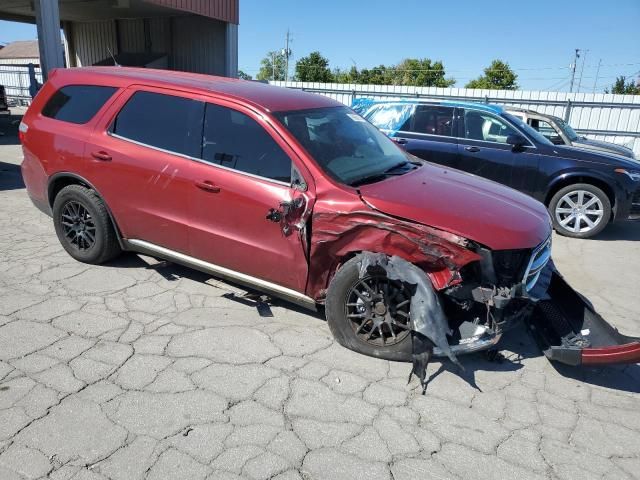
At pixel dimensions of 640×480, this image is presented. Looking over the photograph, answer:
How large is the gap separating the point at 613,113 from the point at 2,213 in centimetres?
1731

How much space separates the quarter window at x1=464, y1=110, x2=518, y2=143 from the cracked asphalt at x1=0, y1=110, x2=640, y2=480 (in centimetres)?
385

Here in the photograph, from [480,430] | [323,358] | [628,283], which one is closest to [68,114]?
[323,358]

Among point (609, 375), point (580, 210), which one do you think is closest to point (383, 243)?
point (609, 375)

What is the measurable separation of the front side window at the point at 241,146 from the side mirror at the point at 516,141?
194 inches

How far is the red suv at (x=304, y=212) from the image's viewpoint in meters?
3.21

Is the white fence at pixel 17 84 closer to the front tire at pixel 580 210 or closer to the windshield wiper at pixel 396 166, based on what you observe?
the front tire at pixel 580 210

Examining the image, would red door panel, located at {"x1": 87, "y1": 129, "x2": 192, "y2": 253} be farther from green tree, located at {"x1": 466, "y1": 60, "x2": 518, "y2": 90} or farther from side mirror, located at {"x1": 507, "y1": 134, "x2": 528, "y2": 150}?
green tree, located at {"x1": 466, "y1": 60, "x2": 518, "y2": 90}

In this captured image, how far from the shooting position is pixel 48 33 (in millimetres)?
11547

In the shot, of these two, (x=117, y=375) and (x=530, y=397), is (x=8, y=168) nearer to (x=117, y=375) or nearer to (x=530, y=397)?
(x=117, y=375)

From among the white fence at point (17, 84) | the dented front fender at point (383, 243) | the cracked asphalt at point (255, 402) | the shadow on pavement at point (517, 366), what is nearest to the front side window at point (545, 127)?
the cracked asphalt at point (255, 402)

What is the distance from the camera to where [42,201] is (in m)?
4.95

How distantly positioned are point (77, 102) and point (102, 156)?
77 cm

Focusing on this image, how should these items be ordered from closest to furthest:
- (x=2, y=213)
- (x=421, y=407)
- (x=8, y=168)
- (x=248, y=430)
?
(x=248, y=430) → (x=421, y=407) → (x=2, y=213) → (x=8, y=168)

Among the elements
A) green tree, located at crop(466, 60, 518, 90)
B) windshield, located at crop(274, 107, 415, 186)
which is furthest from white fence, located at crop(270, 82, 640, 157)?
green tree, located at crop(466, 60, 518, 90)
